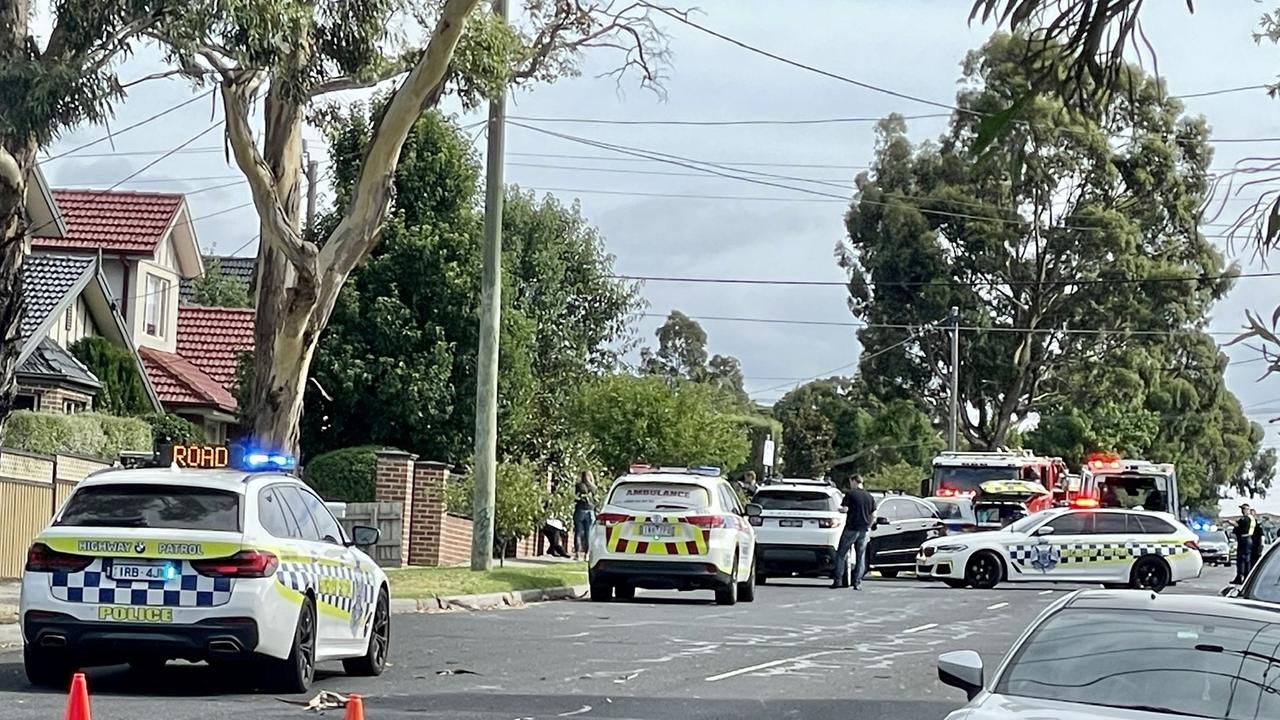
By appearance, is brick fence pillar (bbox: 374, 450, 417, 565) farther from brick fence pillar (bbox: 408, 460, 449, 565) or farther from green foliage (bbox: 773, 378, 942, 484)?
green foliage (bbox: 773, 378, 942, 484)

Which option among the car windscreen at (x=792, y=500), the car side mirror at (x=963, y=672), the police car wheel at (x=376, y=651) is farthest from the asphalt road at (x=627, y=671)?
the car windscreen at (x=792, y=500)

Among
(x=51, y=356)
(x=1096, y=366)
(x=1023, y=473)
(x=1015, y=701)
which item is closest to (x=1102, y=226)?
(x=1096, y=366)

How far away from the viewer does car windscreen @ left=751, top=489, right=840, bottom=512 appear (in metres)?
31.6

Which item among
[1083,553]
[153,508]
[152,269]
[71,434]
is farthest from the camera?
[152,269]

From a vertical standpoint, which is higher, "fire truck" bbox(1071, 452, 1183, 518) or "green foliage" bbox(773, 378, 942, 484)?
"green foliage" bbox(773, 378, 942, 484)

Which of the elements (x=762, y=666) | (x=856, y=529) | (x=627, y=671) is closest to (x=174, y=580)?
(x=627, y=671)

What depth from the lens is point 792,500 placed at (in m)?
31.7

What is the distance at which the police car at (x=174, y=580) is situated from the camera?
12.9 metres

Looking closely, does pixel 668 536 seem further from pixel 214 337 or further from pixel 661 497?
pixel 214 337

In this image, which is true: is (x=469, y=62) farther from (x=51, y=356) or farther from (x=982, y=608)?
(x=51, y=356)

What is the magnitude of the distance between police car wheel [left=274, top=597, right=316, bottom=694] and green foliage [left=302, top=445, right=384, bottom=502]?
61.8 ft

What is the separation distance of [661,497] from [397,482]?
7549mm

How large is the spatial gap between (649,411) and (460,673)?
29.3 m

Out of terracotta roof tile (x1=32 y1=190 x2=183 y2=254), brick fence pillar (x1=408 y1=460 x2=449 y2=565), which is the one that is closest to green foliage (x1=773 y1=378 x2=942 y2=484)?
terracotta roof tile (x1=32 y1=190 x2=183 y2=254)
